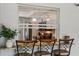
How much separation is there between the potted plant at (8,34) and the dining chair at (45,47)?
1.98 feet

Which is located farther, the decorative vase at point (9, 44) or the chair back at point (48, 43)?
the decorative vase at point (9, 44)

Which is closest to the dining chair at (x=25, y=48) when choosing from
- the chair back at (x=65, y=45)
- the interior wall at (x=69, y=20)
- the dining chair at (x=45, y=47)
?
the dining chair at (x=45, y=47)

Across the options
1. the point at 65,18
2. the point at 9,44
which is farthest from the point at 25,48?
the point at 65,18

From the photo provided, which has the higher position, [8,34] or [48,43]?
[8,34]

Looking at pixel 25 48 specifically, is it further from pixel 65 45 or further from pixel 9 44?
pixel 65 45

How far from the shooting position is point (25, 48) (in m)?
3.54

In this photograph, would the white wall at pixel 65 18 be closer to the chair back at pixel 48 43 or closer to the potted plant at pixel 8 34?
the potted plant at pixel 8 34

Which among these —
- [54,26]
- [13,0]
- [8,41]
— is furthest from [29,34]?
[13,0]

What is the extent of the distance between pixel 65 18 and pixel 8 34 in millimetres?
1401

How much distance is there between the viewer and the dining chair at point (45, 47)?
11.7 feet

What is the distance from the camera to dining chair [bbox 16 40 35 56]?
345 cm

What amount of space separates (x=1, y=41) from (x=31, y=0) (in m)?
1.51

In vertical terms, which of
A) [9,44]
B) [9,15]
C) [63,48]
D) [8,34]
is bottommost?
[63,48]

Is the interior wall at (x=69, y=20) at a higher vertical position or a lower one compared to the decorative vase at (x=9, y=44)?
higher
